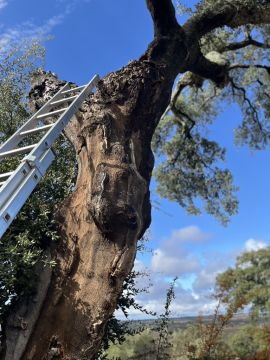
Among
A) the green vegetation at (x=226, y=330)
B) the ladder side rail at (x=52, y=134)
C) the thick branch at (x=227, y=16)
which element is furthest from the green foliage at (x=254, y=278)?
the ladder side rail at (x=52, y=134)

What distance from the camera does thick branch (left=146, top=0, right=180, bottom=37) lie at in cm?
767

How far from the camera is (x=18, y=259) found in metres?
4.70

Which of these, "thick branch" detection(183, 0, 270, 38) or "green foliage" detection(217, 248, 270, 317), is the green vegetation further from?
"thick branch" detection(183, 0, 270, 38)

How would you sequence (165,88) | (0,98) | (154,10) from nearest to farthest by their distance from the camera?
1. (165,88)
2. (154,10)
3. (0,98)

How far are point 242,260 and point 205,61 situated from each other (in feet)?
105

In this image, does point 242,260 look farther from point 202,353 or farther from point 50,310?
point 50,310

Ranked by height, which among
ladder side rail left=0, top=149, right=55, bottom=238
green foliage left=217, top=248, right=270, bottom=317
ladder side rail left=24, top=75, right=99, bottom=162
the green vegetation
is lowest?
ladder side rail left=0, top=149, right=55, bottom=238

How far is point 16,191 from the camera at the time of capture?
10.6ft

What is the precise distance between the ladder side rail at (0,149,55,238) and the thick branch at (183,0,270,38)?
553cm

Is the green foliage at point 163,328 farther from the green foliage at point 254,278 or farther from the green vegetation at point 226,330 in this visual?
the green foliage at point 254,278

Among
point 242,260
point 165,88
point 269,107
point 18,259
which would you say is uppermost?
point 242,260

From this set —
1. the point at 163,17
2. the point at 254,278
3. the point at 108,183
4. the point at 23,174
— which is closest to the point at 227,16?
the point at 163,17

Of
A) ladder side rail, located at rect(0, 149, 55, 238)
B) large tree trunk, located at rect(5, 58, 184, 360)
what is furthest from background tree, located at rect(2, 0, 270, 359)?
ladder side rail, located at rect(0, 149, 55, 238)

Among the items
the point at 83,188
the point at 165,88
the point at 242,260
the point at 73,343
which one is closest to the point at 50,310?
the point at 73,343
